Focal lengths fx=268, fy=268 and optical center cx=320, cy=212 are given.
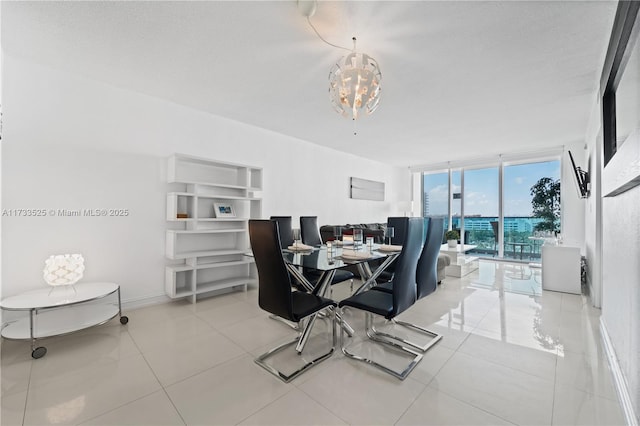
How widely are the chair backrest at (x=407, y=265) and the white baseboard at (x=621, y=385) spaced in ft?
4.08

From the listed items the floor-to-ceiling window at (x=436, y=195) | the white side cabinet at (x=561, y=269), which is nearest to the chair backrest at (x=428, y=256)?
the white side cabinet at (x=561, y=269)

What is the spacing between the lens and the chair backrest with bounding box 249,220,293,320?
5.95ft

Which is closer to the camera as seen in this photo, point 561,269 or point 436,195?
point 561,269

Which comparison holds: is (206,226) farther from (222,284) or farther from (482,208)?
(482,208)

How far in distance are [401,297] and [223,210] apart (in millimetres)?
2938

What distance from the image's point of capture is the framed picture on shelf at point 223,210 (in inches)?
154

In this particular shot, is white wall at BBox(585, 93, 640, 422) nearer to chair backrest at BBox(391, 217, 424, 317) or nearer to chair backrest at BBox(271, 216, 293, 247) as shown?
chair backrest at BBox(391, 217, 424, 317)

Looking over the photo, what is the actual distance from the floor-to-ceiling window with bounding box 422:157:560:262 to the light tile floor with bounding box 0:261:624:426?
13.1 feet

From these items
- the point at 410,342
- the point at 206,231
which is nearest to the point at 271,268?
the point at 410,342

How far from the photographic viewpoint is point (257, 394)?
1715mm

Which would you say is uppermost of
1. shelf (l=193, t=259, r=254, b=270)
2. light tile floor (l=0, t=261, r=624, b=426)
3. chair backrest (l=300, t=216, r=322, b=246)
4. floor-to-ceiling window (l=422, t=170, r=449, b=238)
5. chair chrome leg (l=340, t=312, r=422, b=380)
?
floor-to-ceiling window (l=422, t=170, r=449, b=238)

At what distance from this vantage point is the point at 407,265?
1981 mm

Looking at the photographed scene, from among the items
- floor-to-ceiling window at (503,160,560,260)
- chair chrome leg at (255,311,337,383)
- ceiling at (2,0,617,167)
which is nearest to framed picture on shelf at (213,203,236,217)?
ceiling at (2,0,617,167)

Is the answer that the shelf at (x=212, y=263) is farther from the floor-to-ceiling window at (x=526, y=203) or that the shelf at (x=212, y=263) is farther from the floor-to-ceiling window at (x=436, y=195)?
the floor-to-ceiling window at (x=526, y=203)
